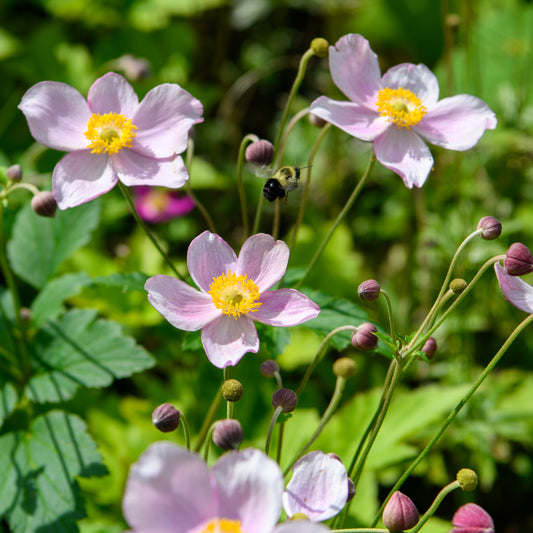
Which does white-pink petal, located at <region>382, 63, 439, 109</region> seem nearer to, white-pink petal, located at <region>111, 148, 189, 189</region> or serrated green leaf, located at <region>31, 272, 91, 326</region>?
white-pink petal, located at <region>111, 148, 189, 189</region>

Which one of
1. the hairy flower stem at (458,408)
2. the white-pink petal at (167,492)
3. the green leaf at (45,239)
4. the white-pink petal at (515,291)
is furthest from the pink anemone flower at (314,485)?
the green leaf at (45,239)

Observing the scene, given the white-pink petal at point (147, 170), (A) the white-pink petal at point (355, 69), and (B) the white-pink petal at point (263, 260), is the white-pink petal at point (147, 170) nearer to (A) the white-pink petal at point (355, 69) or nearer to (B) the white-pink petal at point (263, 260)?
(B) the white-pink petal at point (263, 260)

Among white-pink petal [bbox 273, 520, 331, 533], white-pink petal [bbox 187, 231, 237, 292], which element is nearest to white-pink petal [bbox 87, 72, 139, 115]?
white-pink petal [bbox 187, 231, 237, 292]

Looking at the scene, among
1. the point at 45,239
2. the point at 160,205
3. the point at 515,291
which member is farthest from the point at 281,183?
the point at 160,205

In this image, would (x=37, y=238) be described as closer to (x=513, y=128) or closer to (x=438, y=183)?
(x=438, y=183)

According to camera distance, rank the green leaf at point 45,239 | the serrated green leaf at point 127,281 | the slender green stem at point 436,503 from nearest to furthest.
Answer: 1. the slender green stem at point 436,503
2. the serrated green leaf at point 127,281
3. the green leaf at point 45,239

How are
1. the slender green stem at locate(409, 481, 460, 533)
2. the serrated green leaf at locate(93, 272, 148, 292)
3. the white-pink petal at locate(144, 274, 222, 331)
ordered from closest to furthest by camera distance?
1. the slender green stem at locate(409, 481, 460, 533)
2. the white-pink petal at locate(144, 274, 222, 331)
3. the serrated green leaf at locate(93, 272, 148, 292)

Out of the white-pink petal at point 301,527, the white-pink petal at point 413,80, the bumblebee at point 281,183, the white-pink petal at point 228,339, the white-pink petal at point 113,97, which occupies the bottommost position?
Answer: the white-pink petal at point 301,527
